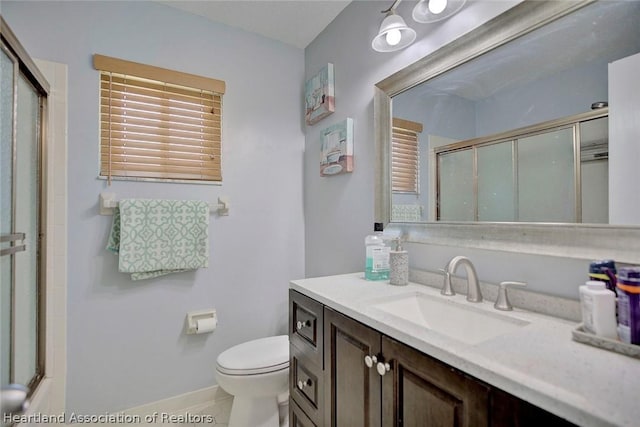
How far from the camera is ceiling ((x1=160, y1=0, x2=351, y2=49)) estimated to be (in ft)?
5.71

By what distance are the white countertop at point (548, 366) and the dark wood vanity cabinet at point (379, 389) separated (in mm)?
24

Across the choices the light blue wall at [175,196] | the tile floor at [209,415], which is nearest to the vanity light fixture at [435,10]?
the light blue wall at [175,196]

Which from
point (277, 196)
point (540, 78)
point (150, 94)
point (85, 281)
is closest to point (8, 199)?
point (85, 281)

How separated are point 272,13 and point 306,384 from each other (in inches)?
80.9

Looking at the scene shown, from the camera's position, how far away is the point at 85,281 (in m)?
1.56

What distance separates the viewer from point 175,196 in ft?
5.84

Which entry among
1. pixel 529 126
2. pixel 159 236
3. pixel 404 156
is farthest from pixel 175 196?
pixel 529 126

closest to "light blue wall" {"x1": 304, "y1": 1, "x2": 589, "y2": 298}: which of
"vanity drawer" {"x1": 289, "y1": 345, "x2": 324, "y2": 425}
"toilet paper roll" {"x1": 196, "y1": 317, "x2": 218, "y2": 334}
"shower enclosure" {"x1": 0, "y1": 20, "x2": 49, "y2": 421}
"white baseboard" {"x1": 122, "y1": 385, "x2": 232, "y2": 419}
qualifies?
"vanity drawer" {"x1": 289, "y1": 345, "x2": 324, "y2": 425}

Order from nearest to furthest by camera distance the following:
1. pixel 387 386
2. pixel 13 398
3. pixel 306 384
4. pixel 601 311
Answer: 1. pixel 13 398
2. pixel 601 311
3. pixel 387 386
4. pixel 306 384

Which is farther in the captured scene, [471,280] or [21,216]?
[21,216]

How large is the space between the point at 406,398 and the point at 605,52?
107cm

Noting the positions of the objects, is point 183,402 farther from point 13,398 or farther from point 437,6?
point 437,6

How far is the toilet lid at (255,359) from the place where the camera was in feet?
4.73

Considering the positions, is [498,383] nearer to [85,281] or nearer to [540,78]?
[540,78]
